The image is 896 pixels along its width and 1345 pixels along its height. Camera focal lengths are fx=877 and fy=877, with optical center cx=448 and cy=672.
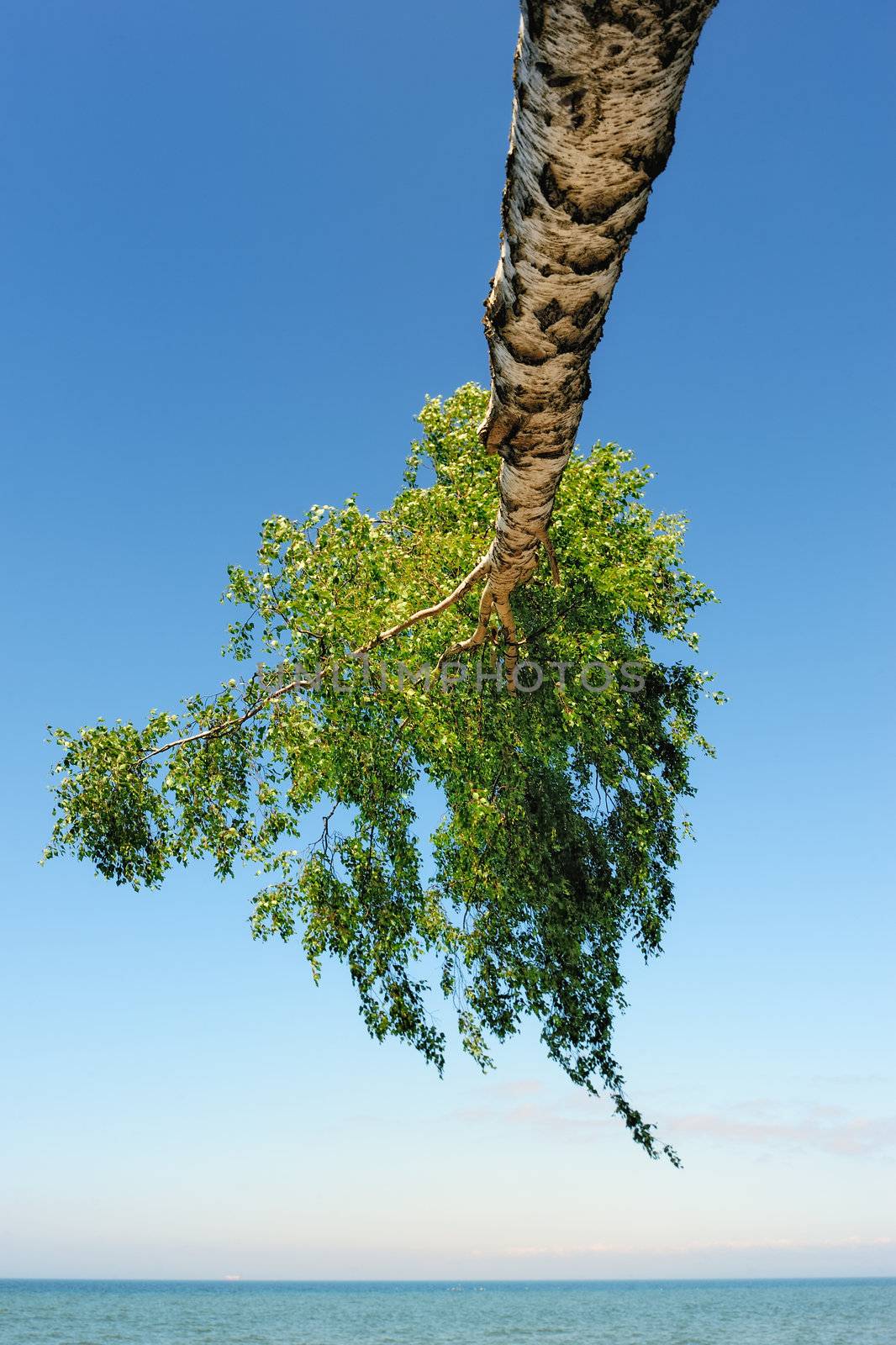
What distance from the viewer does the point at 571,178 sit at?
2.93m

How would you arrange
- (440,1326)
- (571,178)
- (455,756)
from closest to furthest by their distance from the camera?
(571,178) < (455,756) < (440,1326)

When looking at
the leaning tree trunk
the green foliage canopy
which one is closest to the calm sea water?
the green foliage canopy

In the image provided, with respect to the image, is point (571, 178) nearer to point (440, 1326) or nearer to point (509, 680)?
point (509, 680)

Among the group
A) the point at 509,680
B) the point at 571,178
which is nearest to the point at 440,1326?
the point at 509,680

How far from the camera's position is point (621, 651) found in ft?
41.2

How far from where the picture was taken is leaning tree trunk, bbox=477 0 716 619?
2.55m

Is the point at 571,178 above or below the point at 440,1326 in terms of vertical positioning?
above

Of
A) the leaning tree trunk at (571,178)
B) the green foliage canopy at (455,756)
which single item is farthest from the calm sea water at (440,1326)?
the leaning tree trunk at (571,178)

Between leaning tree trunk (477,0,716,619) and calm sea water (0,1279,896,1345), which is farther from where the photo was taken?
calm sea water (0,1279,896,1345)

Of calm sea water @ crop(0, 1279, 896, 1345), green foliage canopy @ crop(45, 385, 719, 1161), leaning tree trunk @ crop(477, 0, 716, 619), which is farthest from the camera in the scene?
calm sea water @ crop(0, 1279, 896, 1345)

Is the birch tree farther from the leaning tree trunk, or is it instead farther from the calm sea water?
the calm sea water

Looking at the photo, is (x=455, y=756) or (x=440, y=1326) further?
(x=440, y=1326)

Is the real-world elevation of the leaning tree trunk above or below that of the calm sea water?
above

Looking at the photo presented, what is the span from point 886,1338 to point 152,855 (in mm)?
66311
